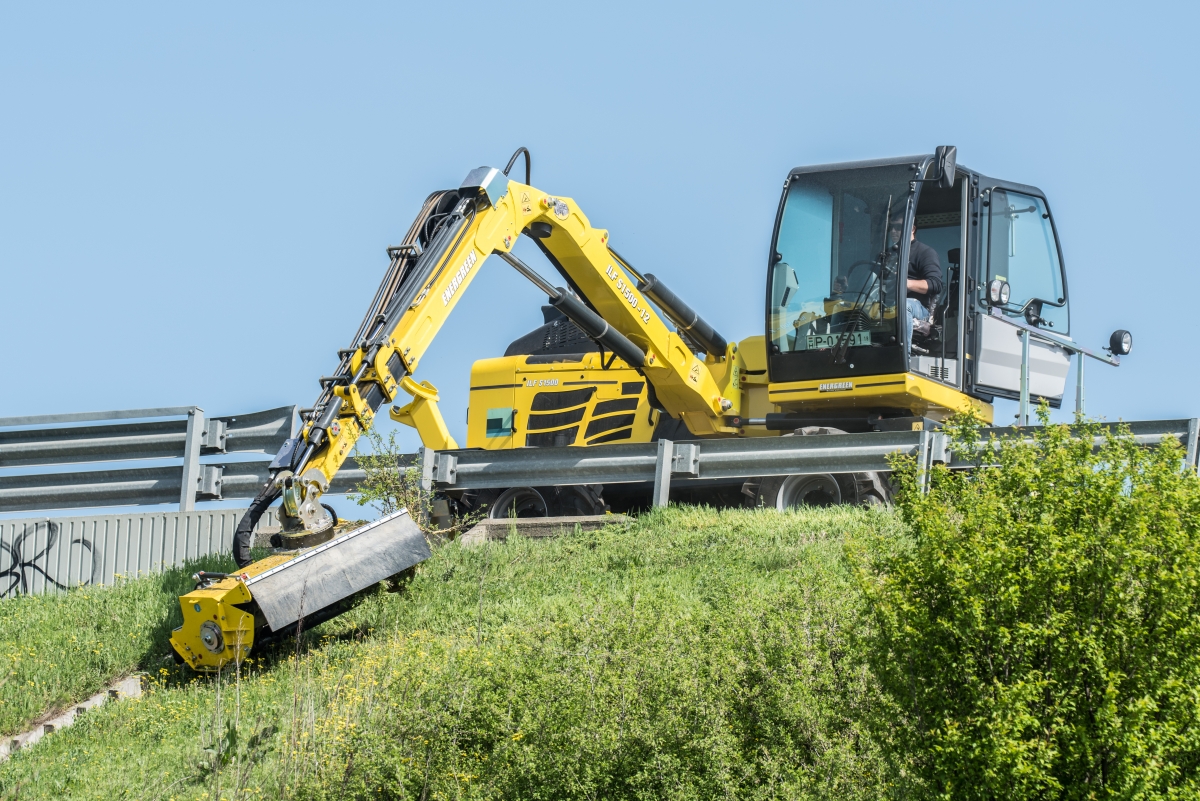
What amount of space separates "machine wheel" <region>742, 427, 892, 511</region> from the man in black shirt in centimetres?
149

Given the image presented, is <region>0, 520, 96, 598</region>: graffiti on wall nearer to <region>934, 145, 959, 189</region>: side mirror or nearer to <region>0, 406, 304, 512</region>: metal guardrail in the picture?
<region>0, 406, 304, 512</region>: metal guardrail

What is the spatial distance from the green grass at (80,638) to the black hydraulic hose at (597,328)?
13.2ft

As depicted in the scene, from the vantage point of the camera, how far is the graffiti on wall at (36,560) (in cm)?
1148

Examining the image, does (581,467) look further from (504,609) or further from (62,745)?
(62,745)

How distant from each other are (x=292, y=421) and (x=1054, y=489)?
337 inches

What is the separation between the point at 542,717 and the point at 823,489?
715 cm

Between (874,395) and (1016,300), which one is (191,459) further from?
(1016,300)

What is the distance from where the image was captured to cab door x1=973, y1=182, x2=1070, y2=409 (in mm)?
13406

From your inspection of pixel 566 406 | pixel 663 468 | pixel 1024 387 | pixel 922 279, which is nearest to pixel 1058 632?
pixel 663 468

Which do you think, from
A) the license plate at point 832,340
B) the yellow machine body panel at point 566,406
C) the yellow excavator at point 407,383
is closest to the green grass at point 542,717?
the yellow excavator at point 407,383

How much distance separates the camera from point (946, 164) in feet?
40.6

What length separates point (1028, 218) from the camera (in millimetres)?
14078

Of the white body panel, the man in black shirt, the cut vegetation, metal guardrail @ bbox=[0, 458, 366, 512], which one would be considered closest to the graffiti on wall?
metal guardrail @ bbox=[0, 458, 366, 512]

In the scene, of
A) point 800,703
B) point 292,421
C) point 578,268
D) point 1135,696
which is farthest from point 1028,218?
point 1135,696
